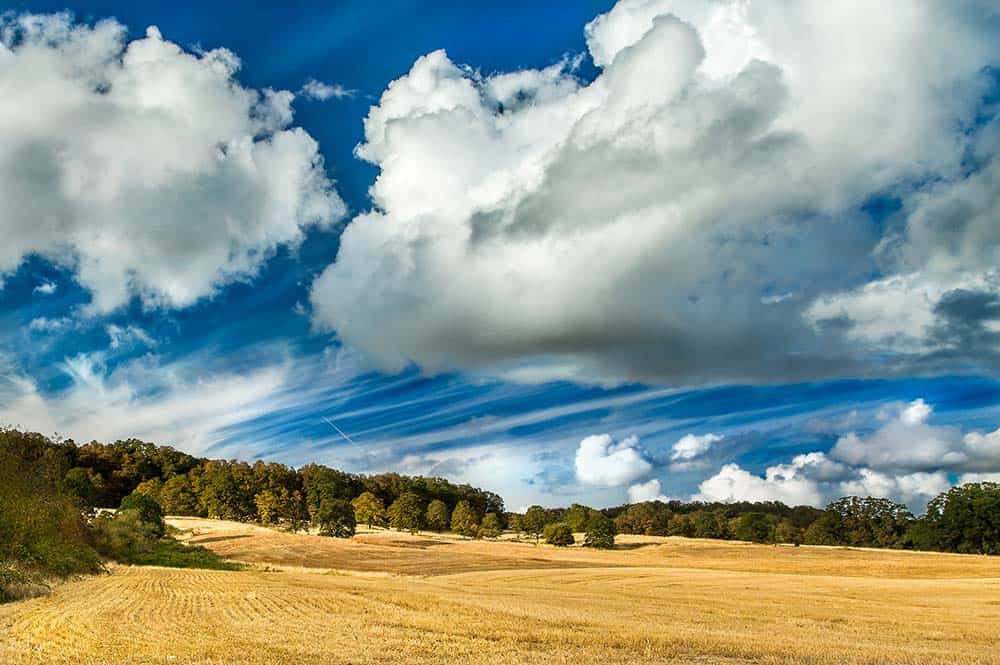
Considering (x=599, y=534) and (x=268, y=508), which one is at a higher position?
(x=268, y=508)

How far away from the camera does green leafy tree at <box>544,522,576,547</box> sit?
172 meters

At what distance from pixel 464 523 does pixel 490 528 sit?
7137mm

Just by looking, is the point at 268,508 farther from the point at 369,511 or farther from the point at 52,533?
the point at 52,533

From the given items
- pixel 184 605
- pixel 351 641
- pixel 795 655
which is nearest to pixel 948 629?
pixel 795 655

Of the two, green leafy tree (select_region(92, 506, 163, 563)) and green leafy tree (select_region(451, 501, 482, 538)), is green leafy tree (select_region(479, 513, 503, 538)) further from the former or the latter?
green leafy tree (select_region(92, 506, 163, 563))

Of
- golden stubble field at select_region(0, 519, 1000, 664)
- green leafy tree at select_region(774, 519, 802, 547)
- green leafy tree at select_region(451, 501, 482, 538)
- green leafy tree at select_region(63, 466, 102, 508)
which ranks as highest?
green leafy tree at select_region(63, 466, 102, 508)

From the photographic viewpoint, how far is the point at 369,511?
631 feet

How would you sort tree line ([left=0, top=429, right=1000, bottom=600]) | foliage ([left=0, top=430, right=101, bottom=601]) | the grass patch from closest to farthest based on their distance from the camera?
foliage ([left=0, top=430, right=101, bottom=601]), tree line ([left=0, top=429, right=1000, bottom=600]), the grass patch

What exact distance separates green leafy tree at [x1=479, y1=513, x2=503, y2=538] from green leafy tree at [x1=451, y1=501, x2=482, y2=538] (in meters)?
1.86

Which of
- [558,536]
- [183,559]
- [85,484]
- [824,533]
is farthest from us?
[824,533]

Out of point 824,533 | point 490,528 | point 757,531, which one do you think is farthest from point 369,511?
point 824,533

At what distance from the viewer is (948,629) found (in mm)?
36969

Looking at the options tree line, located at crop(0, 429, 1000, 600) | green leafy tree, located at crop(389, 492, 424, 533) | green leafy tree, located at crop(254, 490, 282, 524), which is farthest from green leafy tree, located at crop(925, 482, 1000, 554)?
green leafy tree, located at crop(254, 490, 282, 524)

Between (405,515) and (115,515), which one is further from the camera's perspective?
(405,515)
